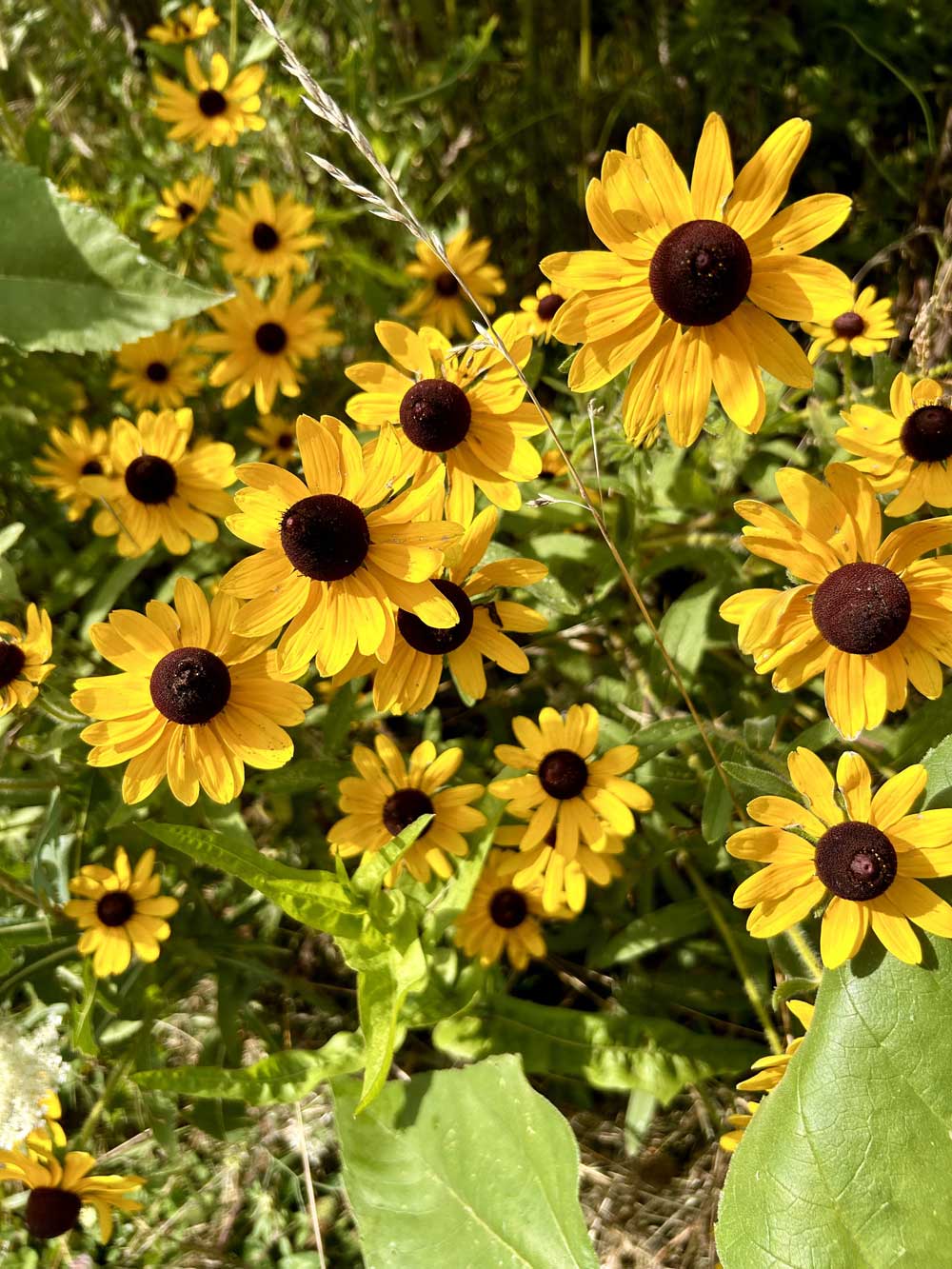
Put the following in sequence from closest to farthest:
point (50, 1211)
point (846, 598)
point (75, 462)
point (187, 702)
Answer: point (846, 598) → point (187, 702) → point (50, 1211) → point (75, 462)

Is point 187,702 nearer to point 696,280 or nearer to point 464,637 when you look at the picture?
point 464,637

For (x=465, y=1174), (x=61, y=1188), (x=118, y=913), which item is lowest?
(x=61, y=1188)

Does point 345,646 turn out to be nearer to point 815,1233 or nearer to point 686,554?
point 686,554

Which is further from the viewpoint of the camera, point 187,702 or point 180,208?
point 180,208

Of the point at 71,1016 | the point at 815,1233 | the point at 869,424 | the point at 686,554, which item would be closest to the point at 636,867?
the point at 686,554

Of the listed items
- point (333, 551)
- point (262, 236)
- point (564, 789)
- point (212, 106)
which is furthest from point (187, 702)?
point (212, 106)

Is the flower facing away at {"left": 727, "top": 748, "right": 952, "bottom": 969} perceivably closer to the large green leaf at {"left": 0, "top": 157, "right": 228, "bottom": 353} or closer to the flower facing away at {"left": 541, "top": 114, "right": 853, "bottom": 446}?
the flower facing away at {"left": 541, "top": 114, "right": 853, "bottom": 446}

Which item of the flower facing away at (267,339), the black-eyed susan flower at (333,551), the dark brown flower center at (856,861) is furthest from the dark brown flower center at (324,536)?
the flower facing away at (267,339)

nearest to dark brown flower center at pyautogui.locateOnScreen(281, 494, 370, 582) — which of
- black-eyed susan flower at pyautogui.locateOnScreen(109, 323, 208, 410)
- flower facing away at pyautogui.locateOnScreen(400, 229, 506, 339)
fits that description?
flower facing away at pyautogui.locateOnScreen(400, 229, 506, 339)
